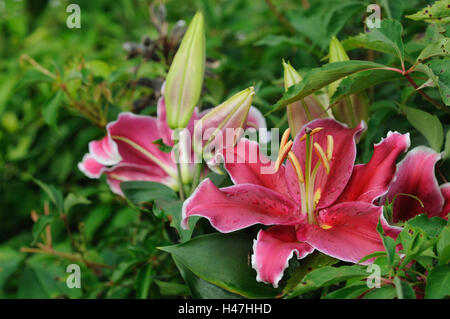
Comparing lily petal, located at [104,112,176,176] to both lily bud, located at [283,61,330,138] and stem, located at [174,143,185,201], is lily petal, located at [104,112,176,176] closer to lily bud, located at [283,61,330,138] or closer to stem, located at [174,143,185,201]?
stem, located at [174,143,185,201]

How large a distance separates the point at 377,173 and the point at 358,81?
0.27ft

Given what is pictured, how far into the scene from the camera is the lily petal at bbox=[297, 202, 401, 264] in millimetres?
409

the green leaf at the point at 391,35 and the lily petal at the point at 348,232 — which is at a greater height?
the green leaf at the point at 391,35

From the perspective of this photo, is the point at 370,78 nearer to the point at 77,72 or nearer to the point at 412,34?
the point at 412,34

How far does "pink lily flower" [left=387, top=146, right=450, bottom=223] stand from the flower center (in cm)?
6

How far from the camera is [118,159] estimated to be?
58 cm

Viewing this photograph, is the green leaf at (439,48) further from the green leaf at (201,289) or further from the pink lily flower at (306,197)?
the green leaf at (201,289)

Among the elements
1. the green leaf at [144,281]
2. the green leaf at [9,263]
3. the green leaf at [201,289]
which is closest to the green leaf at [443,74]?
the green leaf at [201,289]

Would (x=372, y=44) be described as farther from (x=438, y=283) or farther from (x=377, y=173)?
(x=438, y=283)

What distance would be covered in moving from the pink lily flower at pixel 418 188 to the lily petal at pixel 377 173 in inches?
0.7

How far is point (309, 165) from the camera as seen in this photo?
0.46 metres

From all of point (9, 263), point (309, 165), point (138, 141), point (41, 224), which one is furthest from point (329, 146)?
point (9, 263)

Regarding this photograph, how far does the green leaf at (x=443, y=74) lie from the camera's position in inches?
16.7

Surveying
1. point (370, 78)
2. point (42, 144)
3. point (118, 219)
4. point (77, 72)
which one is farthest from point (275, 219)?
point (42, 144)
